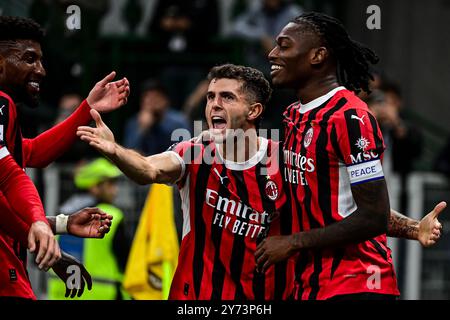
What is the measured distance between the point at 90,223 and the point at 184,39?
677cm

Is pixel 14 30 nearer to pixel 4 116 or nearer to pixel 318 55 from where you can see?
pixel 4 116

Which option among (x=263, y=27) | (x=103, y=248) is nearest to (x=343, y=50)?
(x=103, y=248)

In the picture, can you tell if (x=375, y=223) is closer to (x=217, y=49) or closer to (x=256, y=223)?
(x=256, y=223)

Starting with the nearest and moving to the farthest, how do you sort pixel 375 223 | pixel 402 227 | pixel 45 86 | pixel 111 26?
pixel 375 223
pixel 402 227
pixel 45 86
pixel 111 26

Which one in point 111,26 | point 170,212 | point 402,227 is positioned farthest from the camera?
point 111,26

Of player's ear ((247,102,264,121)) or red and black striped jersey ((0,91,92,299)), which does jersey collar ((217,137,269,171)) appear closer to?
player's ear ((247,102,264,121))

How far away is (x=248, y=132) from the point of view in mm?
7277

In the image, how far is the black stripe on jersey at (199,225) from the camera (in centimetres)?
705

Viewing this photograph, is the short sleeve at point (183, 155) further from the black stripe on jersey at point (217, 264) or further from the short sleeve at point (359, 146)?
the short sleeve at point (359, 146)

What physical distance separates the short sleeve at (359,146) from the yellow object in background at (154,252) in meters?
3.39

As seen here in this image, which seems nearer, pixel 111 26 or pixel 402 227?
pixel 402 227

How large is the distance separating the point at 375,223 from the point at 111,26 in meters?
8.74

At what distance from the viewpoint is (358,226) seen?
6.40 metres
